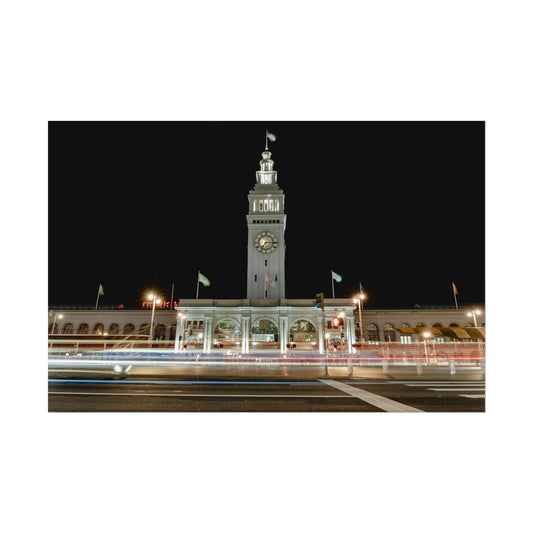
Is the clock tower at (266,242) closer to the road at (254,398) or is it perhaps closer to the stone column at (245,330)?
the stone column at (245,330)

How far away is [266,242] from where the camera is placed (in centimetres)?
6512

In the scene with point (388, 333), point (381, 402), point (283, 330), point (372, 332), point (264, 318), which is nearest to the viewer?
point (381, 402)

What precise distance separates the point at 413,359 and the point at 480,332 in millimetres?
5581

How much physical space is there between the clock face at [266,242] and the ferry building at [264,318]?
190 mm

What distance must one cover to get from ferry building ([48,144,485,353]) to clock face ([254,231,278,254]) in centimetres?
19

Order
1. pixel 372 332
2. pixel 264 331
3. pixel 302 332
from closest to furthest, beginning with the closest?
pixel 302 332, pixel 264 331, pixel 372 332

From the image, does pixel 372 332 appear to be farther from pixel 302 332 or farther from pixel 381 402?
pixel 381 402

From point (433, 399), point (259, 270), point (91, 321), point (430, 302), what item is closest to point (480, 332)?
point (433, 399)

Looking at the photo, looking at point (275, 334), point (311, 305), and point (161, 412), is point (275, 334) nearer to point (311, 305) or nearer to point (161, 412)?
point (311, 305)

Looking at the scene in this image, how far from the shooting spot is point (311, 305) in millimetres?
57406

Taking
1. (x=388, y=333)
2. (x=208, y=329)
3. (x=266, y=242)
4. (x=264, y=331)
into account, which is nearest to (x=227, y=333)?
(x=208, y=329)

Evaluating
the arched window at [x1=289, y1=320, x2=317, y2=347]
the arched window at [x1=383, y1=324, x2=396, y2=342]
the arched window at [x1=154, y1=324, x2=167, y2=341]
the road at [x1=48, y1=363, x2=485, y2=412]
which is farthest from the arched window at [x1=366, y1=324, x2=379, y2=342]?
the road at [x1=48, y1=363, x2=485, y2=412]

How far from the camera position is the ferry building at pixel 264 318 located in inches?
2224

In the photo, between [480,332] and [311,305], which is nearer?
[480,332]
